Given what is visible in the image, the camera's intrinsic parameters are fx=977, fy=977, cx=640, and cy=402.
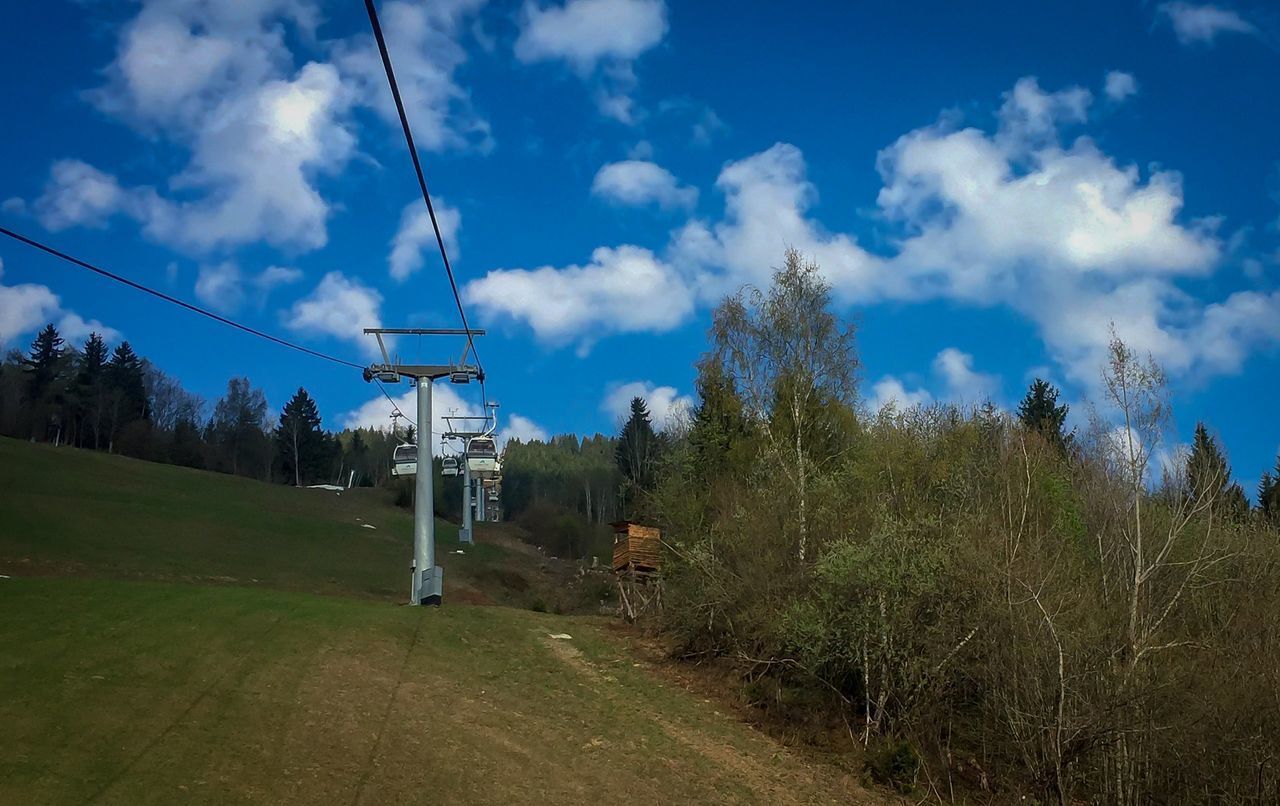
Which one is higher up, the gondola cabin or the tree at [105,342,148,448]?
the tree at [105,342,148,448]

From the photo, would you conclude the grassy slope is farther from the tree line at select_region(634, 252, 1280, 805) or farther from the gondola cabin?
the tree line at select_region(634, 252, 1280, 805)

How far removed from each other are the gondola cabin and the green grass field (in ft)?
9.29

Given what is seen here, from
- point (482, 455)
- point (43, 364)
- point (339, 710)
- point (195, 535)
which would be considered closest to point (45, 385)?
point (43, 364)

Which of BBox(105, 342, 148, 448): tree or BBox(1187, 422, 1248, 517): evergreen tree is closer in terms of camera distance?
BBox(1187, 422, 1248, 517): evergreen tree

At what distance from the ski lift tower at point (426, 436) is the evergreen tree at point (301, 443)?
99.0 m

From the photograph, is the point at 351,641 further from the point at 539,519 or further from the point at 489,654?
the point at 539,519

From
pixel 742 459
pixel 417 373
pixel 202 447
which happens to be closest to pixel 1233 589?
pixel 742 459

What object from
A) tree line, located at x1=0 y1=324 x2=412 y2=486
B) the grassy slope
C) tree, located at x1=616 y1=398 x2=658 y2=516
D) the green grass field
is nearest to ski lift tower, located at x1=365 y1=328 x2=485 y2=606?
the green grass field

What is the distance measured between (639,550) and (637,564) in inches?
20.5

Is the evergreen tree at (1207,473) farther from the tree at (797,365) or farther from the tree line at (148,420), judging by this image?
the tree line at (148,420)

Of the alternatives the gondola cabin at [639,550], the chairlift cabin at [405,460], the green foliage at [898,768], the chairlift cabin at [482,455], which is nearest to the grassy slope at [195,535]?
the chairlift cabin at [482,455]

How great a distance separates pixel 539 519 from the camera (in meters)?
105

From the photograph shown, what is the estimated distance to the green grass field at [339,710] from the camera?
50.4 feet

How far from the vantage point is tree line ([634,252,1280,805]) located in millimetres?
20953
